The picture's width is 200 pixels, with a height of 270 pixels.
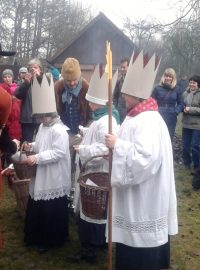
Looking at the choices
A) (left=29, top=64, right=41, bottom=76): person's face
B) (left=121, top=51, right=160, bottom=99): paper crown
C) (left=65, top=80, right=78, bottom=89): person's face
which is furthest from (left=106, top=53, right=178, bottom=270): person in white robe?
(left=29, top=64, right=41, bottom=76): person's face

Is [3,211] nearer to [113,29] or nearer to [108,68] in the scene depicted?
[108,68]

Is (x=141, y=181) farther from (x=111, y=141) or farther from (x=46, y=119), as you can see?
(x=46, y=119)

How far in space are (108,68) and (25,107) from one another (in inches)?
169

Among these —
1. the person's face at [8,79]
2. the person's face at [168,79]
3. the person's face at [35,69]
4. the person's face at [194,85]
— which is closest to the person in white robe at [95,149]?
the person's face at [35,69]

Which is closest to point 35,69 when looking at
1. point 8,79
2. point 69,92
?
point 69,92

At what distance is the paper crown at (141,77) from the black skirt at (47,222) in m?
Answer: 1.77

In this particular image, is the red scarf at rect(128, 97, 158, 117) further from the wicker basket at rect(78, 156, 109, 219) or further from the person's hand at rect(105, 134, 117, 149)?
the wicker basket at rect(78, 156, 109, 219)

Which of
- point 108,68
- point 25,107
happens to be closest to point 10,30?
point 25,107

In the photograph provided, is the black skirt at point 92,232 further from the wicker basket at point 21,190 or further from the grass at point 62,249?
the wicker basket at point 21,190

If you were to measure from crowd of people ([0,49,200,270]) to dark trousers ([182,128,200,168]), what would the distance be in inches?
135

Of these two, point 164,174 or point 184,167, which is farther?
point 184,167

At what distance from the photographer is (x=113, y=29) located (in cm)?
2425

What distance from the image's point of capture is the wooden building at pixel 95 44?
929 inches

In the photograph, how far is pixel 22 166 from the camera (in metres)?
4.59
